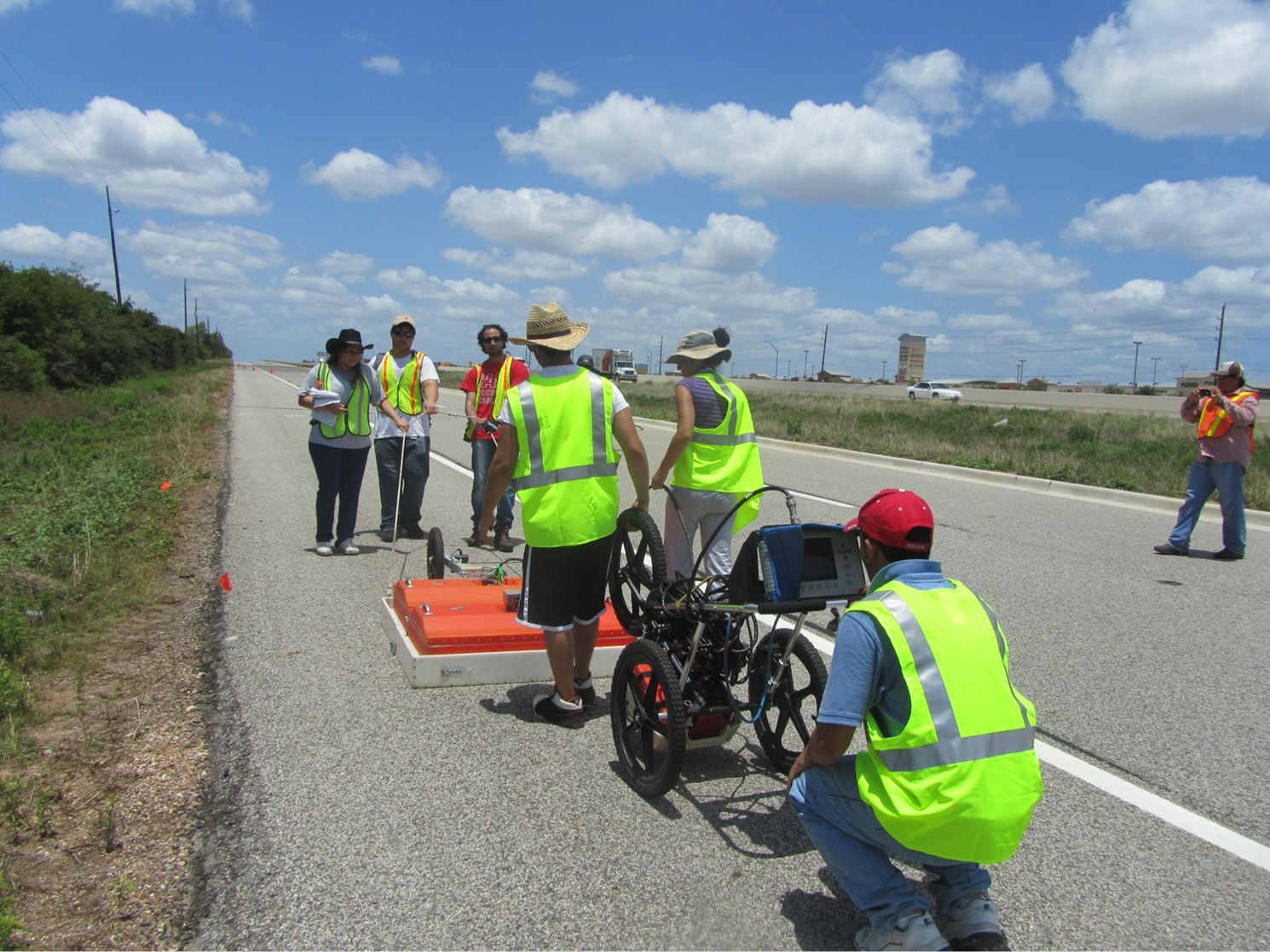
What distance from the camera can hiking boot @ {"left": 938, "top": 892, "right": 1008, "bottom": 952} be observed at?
8.30ft

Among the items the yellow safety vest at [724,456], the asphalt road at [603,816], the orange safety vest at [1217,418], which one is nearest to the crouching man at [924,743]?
the asphalt road at [603,816]

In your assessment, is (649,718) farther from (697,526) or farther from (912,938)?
(697,526)

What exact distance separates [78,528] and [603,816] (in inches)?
281

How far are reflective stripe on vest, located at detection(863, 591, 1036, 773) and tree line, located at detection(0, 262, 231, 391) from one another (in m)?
43.6

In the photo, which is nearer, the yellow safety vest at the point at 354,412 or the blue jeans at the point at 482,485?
the yellow safety vest at the point at 354,412

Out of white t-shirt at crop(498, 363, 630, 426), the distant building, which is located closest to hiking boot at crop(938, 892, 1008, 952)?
white t-shirt at crop(498, 363, 630, 426)

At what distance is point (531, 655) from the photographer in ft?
16.1

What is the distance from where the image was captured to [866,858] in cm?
269

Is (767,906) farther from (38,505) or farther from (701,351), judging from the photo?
(38,505)

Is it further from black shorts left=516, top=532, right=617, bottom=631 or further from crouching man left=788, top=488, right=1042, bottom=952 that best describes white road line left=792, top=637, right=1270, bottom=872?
black shorts left=516, top=532, right=617, bottom=631

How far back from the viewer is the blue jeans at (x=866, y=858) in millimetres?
2609

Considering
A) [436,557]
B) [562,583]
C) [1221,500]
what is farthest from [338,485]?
[1221,500]

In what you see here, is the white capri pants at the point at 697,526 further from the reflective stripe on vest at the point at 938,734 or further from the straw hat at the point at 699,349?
the reflective stripe on vest at the point at 938,734

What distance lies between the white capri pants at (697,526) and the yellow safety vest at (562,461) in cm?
110
